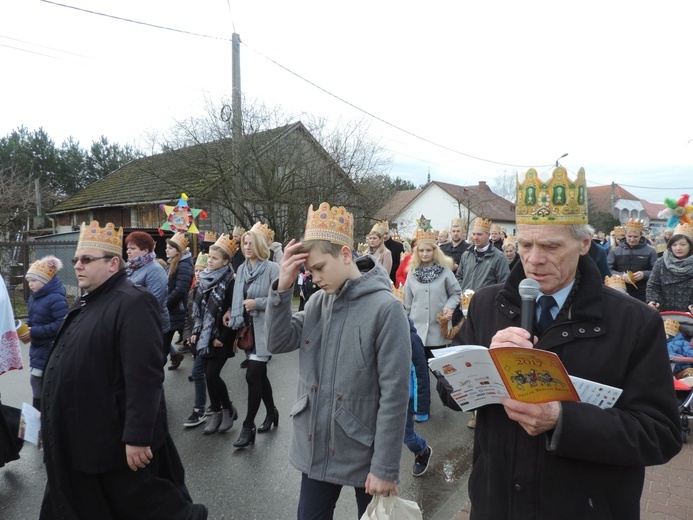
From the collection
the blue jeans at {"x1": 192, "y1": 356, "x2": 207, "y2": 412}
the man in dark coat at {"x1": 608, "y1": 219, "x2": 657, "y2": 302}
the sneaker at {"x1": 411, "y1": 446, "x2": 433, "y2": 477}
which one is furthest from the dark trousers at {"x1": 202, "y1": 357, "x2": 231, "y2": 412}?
the man in dark coat at {"x1": 608, "y1": 219, "x2": 657, "y2": 302}

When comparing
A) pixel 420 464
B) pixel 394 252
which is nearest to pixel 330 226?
pixel 420 464

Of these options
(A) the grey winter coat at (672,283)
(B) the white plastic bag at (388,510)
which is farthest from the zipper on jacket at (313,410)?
(A) the grey winter coat at (672,283)

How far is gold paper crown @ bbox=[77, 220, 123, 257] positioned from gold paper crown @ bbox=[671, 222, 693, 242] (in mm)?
6448

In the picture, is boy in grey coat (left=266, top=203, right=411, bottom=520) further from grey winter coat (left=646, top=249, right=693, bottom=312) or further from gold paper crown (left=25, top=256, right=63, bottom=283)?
grey winter coat (left=646, top=249, right=693, bottom=312)

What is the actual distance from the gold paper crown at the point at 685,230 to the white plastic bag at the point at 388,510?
5563mm

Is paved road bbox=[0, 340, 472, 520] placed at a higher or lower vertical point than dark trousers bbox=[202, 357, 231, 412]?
lower

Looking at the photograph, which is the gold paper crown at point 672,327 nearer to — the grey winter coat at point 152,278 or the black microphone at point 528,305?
the black microphone at point 528,305

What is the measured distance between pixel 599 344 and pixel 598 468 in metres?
0.43

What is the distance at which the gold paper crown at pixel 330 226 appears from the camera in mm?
2512

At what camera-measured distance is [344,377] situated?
2.38 m

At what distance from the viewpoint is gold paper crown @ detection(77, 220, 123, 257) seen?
10.3 feet

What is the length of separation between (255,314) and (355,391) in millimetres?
2627

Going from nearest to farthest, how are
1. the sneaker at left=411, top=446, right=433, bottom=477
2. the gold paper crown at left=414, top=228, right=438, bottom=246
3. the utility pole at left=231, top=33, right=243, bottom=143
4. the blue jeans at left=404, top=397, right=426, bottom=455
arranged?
the blue jeans at left=404, top=397, right=426, bottom=455
the sneaker at left=411, top=446, right=433, bottom=477
the gold paper crown at left=414, top=228, right=438, bottom=246
the utility pole at left=231, top=33, right=243, bottom=143

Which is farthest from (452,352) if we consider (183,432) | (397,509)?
(183,432)
